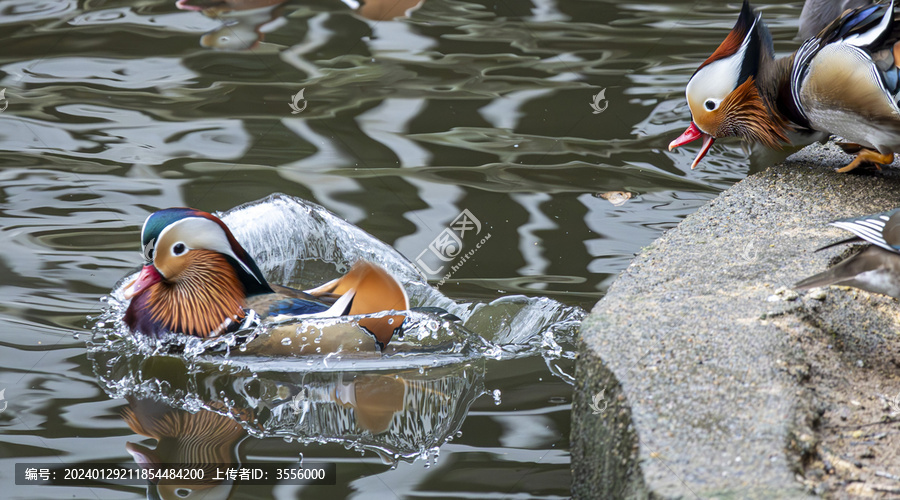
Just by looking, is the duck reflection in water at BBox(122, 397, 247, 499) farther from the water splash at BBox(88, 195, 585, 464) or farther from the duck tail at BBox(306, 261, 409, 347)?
the duck tail at BBox(306, 261, 409, 347)

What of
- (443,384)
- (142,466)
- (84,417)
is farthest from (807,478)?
(84,417)

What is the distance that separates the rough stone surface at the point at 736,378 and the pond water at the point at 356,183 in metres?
0.46

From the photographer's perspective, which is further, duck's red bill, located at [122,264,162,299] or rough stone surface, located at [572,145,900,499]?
duck's red bill, located at [122,264,162,299]

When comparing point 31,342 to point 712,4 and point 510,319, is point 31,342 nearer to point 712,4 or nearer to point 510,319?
point 510,319

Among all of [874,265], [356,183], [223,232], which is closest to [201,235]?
[223,232]

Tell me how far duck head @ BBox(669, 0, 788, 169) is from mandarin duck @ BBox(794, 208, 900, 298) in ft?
4.43

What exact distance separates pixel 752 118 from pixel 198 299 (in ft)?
8.09

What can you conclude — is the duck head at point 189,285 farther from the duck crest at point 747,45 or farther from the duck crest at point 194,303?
the duck crest at point 747,45

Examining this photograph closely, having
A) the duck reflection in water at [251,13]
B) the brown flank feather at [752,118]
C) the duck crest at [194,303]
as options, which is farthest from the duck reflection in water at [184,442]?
the duck reflection in water at [251,13]

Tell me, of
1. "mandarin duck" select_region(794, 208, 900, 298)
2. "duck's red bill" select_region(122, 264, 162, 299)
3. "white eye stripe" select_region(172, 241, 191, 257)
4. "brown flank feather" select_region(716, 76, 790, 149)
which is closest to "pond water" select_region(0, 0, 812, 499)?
"duck's red bill" select_region(122, 264, 162, 299)

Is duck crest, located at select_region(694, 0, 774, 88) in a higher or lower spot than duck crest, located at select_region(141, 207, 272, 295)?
higher

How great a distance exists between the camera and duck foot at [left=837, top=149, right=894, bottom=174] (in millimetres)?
3586

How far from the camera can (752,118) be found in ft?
12.8

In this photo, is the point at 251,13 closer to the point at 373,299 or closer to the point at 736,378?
the point at 373,299
